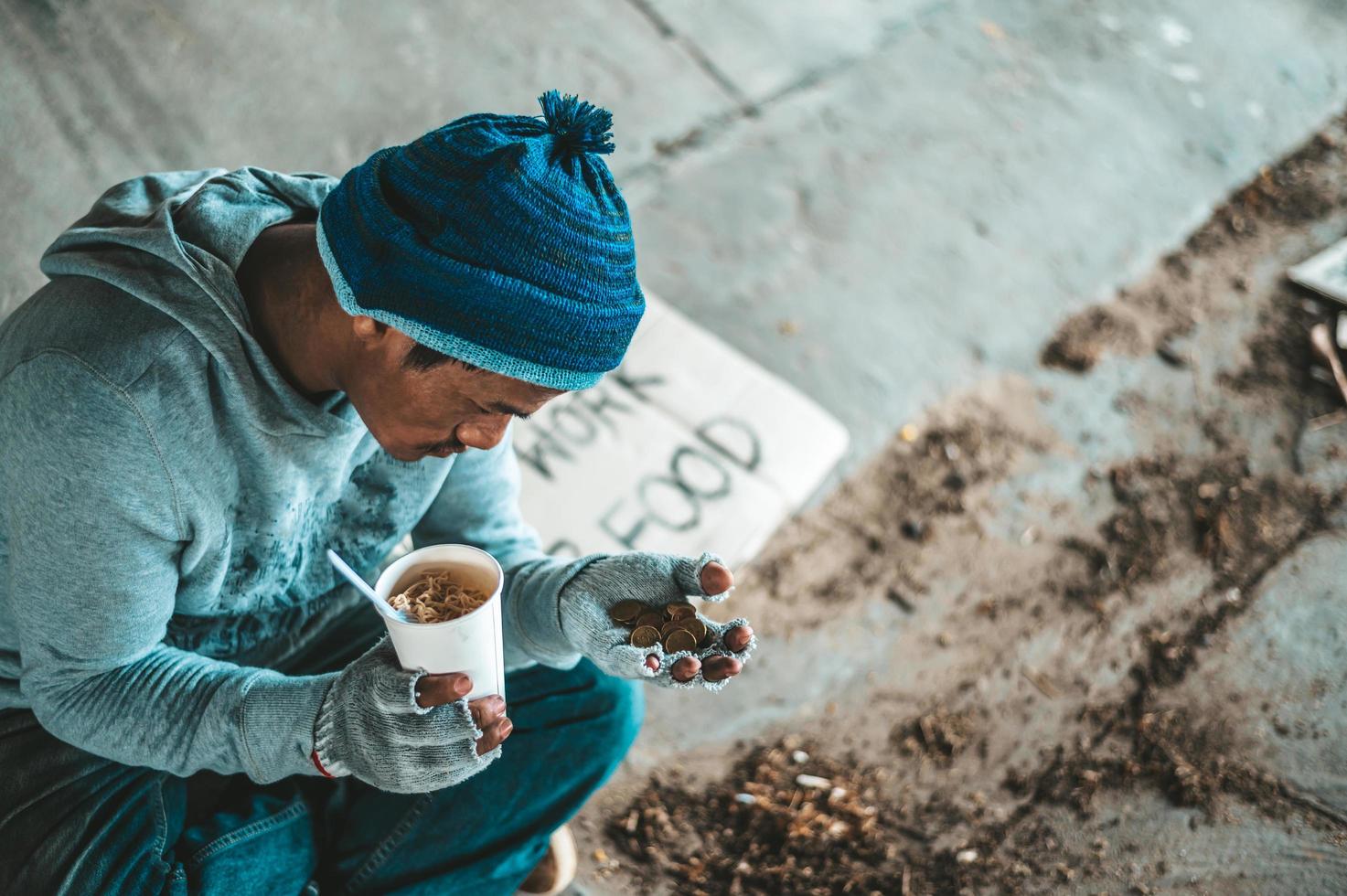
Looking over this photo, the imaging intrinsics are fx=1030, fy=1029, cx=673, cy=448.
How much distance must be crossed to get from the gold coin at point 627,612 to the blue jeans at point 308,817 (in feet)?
0.92

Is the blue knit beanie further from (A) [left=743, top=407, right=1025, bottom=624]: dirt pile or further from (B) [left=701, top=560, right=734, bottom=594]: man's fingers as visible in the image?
(A) [left=743, top=407, right=1025, bottom=624]: dirt pile

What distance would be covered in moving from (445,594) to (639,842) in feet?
3.50

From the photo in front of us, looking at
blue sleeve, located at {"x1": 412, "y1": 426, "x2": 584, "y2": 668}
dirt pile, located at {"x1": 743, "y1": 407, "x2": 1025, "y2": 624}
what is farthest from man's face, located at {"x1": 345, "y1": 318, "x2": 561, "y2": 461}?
dirt pile, located at {"x1": 743, "y1": 407, "x2": 1025, "y2": 624}

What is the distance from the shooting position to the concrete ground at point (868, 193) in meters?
2.69

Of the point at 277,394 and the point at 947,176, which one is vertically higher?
the point at 277,394

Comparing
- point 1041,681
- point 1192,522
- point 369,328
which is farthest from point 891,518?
point 369,328

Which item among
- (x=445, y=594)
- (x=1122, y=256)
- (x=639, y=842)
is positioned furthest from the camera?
(x=1122, y=256)

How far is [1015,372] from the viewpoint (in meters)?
3.41

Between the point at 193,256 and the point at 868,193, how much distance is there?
291cm

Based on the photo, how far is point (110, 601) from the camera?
1353 millimetres

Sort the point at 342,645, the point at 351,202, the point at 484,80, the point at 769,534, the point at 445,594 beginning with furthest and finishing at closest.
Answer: the point at 484,80 → the point at 769,534 → the point at 342,645 → the point at 445,594 → the point at 351,202

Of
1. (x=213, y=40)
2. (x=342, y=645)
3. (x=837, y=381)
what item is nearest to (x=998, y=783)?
(x=837, y=381)

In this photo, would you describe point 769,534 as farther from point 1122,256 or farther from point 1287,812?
point 1122,256

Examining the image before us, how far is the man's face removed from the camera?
1.34m
